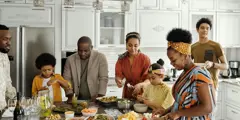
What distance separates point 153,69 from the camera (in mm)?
2791

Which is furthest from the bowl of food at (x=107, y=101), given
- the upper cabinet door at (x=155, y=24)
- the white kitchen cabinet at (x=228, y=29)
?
the white kitchen cabinet at (x=228, y=29)

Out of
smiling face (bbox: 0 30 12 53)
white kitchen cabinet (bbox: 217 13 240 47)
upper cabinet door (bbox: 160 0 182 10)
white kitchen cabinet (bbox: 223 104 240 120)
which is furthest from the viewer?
white kitchen cabinet (bbox: 217 13 240 47)

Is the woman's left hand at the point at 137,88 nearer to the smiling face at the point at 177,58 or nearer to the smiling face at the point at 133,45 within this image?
the smiling face at the point at 133,45

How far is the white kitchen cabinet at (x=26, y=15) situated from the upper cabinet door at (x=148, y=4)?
1447 millimetres

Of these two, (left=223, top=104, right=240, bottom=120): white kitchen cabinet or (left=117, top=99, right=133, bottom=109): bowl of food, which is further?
(left=223, top=104, right=240, bottom=120): white kitchen cabinet

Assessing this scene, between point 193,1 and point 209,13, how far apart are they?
366 millimetres

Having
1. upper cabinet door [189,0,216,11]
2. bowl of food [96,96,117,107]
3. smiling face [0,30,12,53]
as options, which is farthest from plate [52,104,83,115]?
upper cabinet door [189,0,216,11]

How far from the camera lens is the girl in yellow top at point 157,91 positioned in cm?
268

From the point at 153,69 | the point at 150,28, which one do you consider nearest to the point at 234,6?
the point at 150,28

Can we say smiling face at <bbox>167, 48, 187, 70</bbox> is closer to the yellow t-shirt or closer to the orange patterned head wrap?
the orange patterned head wrap

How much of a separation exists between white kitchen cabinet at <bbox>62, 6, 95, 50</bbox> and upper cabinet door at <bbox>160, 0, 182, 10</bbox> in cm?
123

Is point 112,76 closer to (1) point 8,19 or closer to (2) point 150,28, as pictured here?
(2) point 150,28

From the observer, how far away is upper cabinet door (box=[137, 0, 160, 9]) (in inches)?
195

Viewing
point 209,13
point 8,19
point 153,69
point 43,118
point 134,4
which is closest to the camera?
point 43,118
